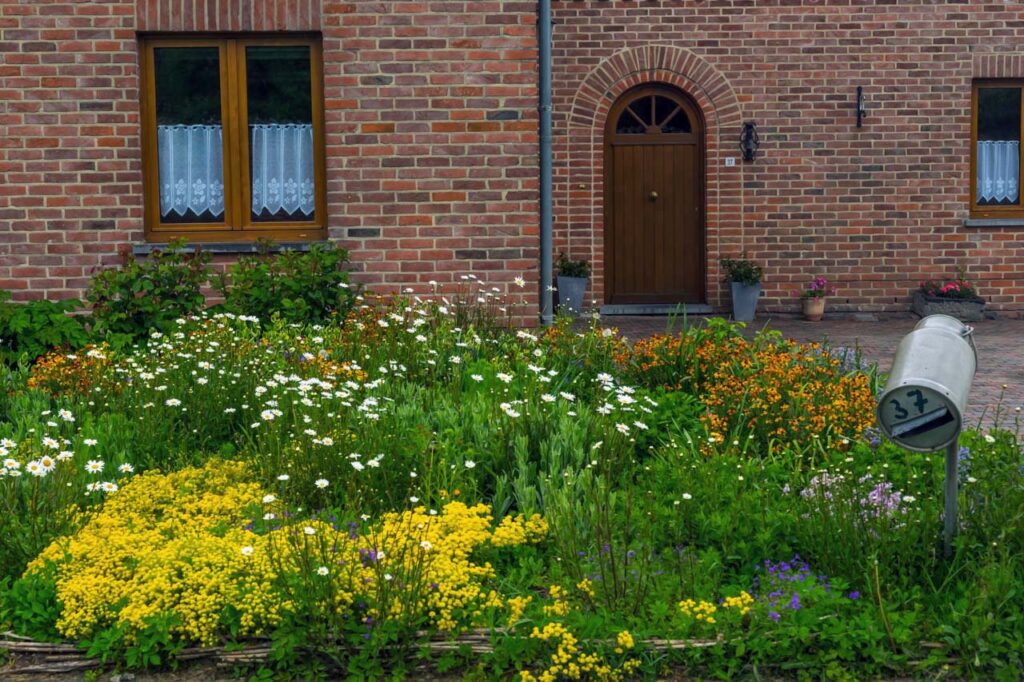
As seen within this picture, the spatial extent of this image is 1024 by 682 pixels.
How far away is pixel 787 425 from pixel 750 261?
883 cm

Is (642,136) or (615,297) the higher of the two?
(642,136)

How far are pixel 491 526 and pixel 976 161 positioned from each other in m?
12.1

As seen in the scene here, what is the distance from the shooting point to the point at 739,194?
1504 centimetres

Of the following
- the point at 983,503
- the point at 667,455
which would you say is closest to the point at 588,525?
the point at 667,455

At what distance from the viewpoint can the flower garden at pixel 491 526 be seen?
414 centimetres

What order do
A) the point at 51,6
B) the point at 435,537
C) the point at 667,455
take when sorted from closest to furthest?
the point at 435,537 → the point at 667,455 → the point at 51,6

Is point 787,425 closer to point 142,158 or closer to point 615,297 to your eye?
point 142,158

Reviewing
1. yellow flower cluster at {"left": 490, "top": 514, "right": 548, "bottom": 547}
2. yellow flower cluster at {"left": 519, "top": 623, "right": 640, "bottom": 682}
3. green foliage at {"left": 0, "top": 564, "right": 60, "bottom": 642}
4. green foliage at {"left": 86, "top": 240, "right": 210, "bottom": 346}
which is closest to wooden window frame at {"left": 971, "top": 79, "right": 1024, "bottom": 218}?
green foliage at {"left": 86, "top": 240, "right": 210, "bottom": 346}

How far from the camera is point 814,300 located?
14945 millimetres

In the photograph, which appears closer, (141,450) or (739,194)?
(141,450)

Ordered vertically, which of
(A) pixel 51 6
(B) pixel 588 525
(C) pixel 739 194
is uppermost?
(A) pixel 51 6

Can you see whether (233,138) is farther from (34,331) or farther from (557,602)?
(557,602)

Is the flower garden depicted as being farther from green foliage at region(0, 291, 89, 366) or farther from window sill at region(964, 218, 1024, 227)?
window sill at region(964, 218, 1024, 227)

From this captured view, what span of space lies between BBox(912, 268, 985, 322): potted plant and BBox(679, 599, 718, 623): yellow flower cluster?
11.1 metres
